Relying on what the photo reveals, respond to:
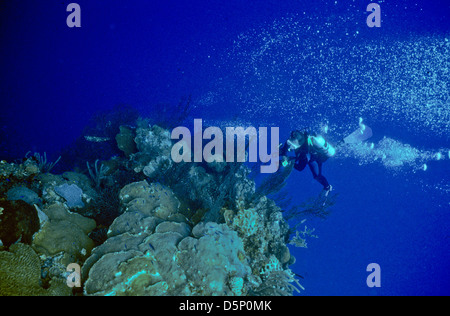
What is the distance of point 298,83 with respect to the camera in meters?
27.5

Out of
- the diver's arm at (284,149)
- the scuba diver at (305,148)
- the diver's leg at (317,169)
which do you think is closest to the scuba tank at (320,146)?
the scuba diver at (305,148)

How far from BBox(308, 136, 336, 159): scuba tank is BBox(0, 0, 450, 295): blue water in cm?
1597

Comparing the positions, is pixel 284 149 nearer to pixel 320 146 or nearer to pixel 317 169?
pixel 320 146

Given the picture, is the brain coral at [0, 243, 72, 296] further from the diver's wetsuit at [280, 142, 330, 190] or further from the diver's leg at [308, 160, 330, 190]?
the diver's leg at [308, 160, 330, 190]

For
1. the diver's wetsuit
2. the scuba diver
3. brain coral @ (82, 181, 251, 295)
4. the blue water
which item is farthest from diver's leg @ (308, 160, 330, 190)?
the blue water

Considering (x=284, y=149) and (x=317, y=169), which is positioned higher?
(x=284, y=149)

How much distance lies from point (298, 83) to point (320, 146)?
22.1 m

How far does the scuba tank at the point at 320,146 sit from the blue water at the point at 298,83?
15967 millimetres

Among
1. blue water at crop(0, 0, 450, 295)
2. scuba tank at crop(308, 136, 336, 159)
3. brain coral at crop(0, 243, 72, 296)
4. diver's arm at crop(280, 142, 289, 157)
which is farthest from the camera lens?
blue water at crop(0, 0, 450, 295)

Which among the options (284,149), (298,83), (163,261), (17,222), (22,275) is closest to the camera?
(22,275)

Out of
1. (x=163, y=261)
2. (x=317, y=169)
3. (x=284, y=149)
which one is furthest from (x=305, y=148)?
(x=163, y=261)

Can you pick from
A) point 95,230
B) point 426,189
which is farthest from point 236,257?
point 426,189

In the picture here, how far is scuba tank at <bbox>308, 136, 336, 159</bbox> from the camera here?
25.9ft

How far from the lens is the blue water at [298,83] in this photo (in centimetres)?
2055
